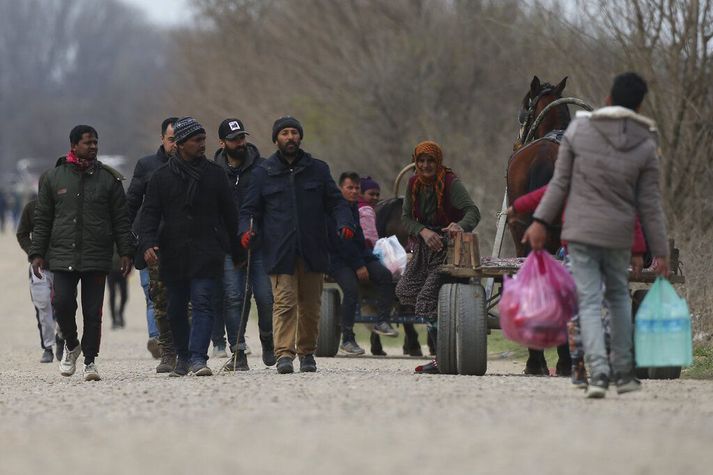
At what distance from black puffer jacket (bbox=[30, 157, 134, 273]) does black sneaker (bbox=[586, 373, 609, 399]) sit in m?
4.28

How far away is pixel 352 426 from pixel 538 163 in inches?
195

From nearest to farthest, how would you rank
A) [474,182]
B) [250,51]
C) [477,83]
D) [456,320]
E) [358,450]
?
[358,450], [456,320], [474,182], [477,83], [250,51]

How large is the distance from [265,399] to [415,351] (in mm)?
8044

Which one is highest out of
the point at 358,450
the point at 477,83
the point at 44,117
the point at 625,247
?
the point at 44,117

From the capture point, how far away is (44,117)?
156 m

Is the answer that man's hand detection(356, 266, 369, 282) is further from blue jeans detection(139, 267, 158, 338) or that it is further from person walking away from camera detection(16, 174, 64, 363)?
person walking away from camera detection(16, 174, 64, 363)

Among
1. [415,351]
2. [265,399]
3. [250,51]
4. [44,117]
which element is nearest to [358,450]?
[265,399]

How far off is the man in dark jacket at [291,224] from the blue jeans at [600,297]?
3.08 m

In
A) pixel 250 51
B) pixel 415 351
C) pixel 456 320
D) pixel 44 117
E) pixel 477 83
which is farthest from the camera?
pixel 44 117

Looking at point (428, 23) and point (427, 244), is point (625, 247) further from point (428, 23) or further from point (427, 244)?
point (428, 23)

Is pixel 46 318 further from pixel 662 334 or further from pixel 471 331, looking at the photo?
pixel 662 334

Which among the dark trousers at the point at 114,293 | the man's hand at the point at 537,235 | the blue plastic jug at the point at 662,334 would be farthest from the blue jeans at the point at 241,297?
the dark trousers at the point at 114,293

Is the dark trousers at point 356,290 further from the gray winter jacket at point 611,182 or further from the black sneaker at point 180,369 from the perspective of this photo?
the gray winter jacket at point 611,182

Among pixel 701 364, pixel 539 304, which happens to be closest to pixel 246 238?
pixel 539 304
